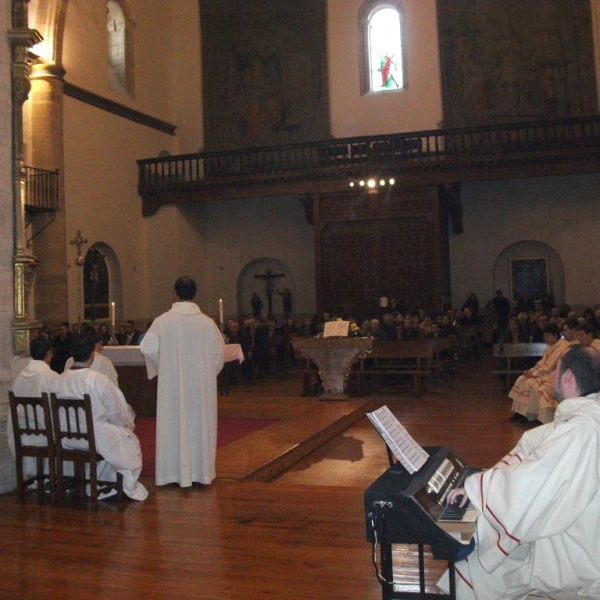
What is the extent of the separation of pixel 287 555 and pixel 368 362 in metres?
8.52

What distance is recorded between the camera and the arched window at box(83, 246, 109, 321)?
55.9 ft

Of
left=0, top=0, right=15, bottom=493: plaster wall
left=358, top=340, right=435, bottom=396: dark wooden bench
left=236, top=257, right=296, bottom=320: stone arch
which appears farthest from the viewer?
left=236, top=257, right=296, bottom=320: stone arch

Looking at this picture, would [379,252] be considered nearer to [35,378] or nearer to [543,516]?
[35,378]

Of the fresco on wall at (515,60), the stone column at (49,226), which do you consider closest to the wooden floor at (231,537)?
the stone column at (49,226)

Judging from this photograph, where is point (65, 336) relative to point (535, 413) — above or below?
above

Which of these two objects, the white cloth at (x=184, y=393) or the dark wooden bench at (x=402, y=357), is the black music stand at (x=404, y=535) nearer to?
the white cloth at (x=184, y=393)

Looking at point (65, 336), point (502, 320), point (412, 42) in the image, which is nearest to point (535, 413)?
point (65, 336)

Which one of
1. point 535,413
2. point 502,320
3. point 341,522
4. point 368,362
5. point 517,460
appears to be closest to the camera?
point 517,460

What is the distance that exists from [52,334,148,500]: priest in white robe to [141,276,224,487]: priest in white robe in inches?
12.8

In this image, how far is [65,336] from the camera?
13.2m

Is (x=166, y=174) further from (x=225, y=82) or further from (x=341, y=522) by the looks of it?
(x=341, y=522)

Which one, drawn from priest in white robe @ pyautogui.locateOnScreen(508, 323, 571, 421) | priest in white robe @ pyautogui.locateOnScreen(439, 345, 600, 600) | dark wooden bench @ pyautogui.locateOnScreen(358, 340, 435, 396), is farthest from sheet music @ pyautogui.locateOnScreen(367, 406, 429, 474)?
dark wooden bench @ pyautogui.locateOnScreen(358, 340, 435, 396)

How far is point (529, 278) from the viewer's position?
64.2 ft

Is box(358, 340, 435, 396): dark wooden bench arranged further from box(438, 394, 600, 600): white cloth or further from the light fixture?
box(438, 394, 600, 600): white cloth
